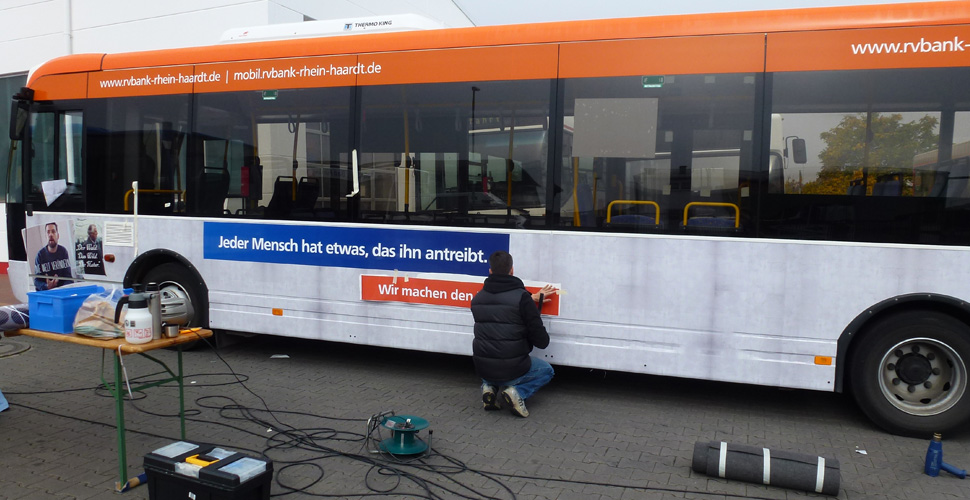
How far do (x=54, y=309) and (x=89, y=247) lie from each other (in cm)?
409

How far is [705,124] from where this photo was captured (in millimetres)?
5555

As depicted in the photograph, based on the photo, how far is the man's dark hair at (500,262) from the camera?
558cm


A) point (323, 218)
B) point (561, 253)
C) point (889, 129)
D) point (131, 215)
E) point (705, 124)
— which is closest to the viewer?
point (889, 129)

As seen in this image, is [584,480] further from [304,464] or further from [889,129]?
[889,129]

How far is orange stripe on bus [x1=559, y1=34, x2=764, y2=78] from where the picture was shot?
546cm

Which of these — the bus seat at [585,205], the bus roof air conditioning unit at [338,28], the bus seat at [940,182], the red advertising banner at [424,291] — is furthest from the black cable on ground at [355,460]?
the bus roof air conditioning unit at [338,28]

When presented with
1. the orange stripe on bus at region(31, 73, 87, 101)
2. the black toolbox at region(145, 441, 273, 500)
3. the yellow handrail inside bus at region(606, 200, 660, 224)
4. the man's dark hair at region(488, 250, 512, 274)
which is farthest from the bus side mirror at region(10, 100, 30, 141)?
the yellow handrail inside bus at region(606, 200, 660, 224)

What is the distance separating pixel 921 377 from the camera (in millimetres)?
5203

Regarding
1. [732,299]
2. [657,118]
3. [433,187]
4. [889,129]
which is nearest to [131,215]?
[433,187]

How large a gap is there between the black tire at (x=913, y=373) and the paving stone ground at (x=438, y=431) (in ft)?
0.63

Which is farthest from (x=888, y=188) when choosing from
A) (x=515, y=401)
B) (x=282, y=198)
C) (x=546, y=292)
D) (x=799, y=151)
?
(x=282, y=198)

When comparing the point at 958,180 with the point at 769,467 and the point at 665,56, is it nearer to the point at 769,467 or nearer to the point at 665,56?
the point at 665,56

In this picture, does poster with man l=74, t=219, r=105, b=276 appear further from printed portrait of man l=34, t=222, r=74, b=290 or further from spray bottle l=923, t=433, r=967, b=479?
spray bottle l=923, t=433, r=967, b=479

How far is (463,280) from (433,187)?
93 cm
